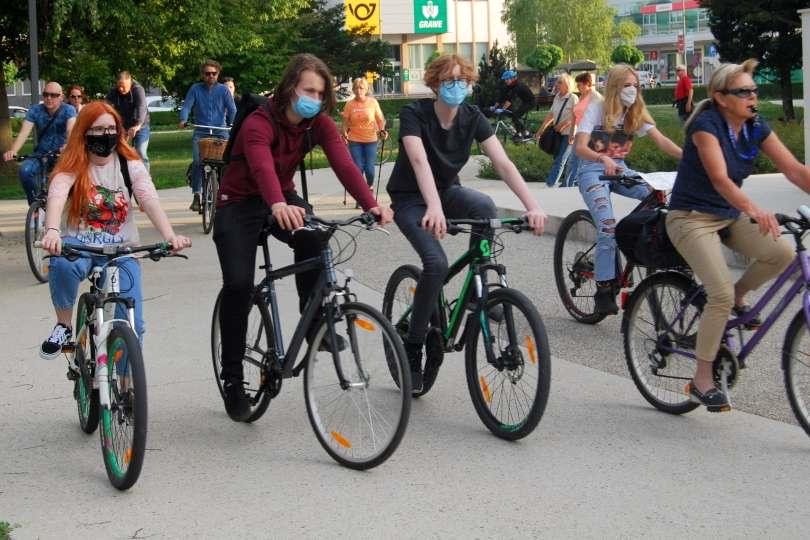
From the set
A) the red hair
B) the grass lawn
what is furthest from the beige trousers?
the grass lawn

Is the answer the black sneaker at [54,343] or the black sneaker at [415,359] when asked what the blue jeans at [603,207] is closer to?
the black sneaker at [415,359]

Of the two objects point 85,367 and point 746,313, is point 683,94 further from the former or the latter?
point 85,367

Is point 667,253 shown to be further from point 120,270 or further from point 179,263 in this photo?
point 179,263

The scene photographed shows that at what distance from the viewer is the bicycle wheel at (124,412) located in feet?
17.0

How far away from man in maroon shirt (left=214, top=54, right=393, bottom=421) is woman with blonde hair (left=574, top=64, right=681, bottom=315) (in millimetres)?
2660

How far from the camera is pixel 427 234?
635 cm

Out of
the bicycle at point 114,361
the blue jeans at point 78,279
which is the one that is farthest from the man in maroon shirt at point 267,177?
the bicycle at point 114,361

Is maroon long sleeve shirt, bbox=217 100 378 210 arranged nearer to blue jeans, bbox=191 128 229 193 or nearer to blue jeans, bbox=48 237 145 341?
blue jeans, bbox=48 237 145 341

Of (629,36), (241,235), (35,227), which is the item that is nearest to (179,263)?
(35,227)

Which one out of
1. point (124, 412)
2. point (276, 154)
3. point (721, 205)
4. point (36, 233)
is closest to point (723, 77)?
point (721, 205)

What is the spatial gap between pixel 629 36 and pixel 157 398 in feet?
286

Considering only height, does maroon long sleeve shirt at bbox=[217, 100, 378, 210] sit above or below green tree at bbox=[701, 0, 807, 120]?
below

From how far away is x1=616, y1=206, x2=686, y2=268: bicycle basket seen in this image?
6395mm

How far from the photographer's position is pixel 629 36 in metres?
91.2
